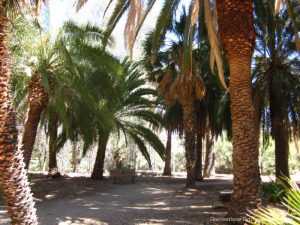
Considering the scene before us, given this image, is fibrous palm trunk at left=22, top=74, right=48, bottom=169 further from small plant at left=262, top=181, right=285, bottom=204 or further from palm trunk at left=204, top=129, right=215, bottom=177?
palm trunk at left=204, top=129, right=215, bottom=177

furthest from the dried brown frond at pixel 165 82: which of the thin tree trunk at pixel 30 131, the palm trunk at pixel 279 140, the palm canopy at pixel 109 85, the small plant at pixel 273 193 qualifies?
the small plant at pixel 273 193

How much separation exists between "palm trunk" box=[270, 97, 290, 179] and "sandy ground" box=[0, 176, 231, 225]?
2843 millimetres

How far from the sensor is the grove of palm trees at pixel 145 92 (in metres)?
7.49

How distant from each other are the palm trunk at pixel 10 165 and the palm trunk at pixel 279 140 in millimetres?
10494

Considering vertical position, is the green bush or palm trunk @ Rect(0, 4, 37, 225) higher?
Answer: the green bush

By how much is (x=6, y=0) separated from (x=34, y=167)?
3840cm

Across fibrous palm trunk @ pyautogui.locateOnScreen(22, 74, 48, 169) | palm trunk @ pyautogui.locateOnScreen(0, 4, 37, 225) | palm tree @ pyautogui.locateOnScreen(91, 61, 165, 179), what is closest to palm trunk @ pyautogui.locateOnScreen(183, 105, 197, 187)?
palm tree @ pyautogui.locateOnScreen(91, 61, 165, 179)

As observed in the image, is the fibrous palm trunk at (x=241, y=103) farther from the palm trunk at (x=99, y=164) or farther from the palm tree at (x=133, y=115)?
the palm trunk at (x=99, y=164)

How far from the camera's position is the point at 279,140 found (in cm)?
1431

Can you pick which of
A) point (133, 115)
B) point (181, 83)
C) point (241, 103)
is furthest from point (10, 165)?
point (133, 115)

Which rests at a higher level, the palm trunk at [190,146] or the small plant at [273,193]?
the palm trunk at [190,146]

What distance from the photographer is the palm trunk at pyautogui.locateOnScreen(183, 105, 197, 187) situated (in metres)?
16.2

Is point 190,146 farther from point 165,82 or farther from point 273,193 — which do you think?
point 273,193

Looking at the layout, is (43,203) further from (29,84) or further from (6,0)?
(6,0)
